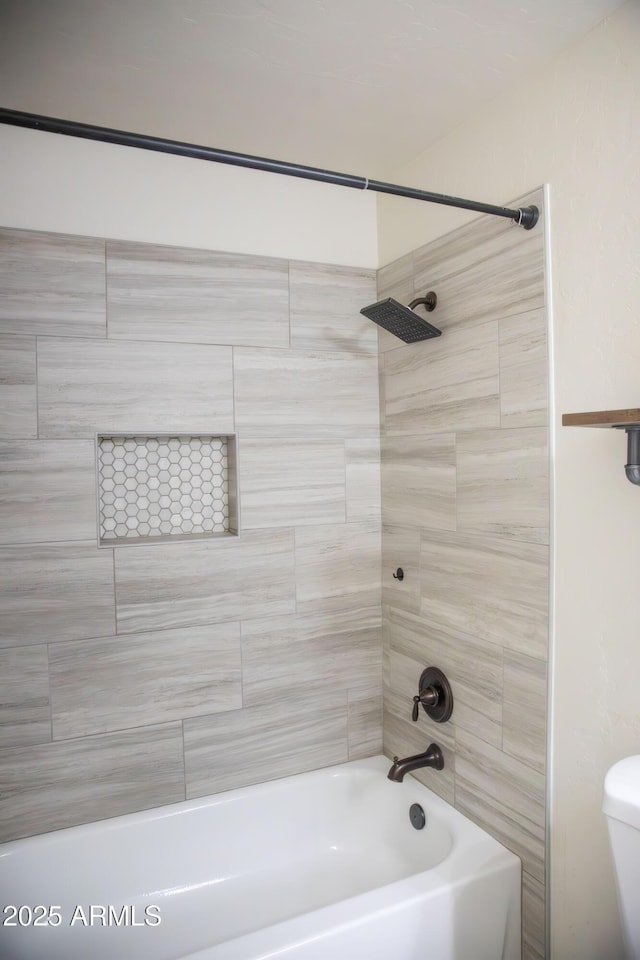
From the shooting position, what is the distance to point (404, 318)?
1938 millimetres

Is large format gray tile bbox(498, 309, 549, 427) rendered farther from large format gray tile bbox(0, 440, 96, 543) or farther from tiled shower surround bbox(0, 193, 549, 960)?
large format gray tile bbox(0, 440, 96, 543)

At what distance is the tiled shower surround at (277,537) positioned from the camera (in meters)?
1.80

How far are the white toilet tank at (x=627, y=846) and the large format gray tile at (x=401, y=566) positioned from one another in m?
1.03

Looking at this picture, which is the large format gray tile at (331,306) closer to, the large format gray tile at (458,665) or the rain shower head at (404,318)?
the rain shower head at (404,318)

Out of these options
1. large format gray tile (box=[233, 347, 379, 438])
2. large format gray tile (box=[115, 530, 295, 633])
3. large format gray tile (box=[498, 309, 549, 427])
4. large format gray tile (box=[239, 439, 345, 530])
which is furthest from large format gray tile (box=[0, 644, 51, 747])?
large format gray tile (box=[498, 309, 549, 427])

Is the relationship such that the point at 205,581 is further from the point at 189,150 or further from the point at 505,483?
the point at 189,150

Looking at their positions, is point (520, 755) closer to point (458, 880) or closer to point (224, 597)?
point (458, 880)

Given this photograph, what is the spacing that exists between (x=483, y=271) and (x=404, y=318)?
0.86ft

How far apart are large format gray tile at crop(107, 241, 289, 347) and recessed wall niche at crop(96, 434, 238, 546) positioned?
0.35 metres

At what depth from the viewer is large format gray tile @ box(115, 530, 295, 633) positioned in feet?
6.77

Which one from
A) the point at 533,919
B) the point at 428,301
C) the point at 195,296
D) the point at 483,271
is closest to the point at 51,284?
the point at 195,296

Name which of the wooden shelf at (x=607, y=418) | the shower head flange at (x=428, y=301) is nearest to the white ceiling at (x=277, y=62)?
the shower head flange at (x=428, y=301)

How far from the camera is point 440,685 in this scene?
207cm


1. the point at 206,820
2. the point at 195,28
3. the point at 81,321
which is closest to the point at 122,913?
the point at 206,820
